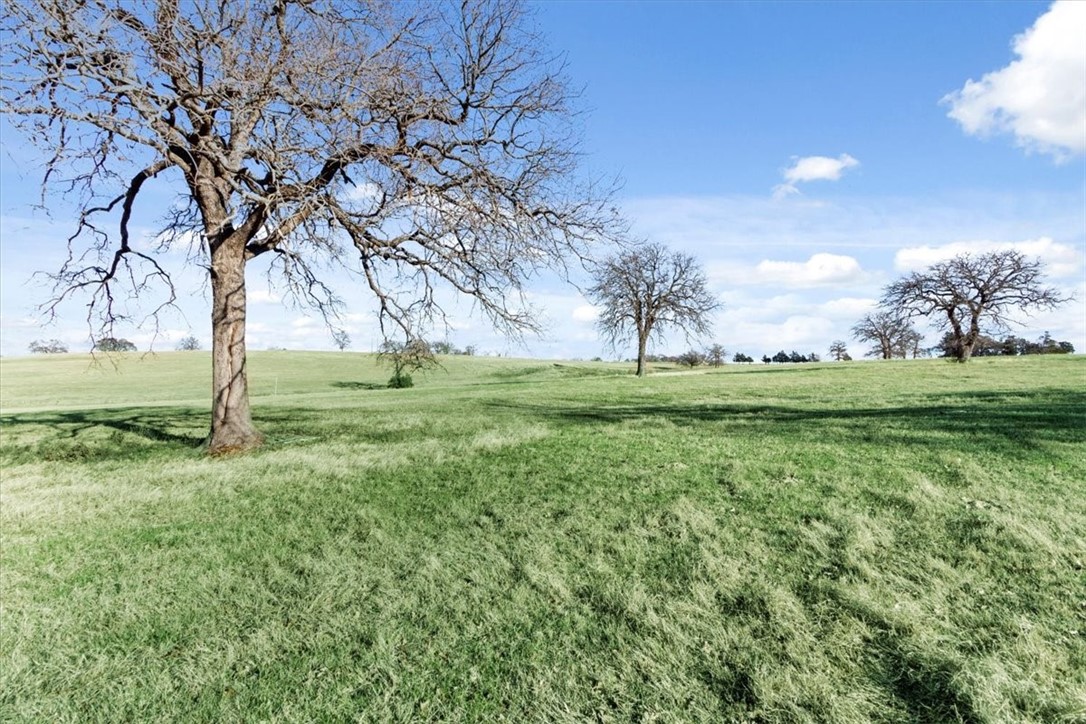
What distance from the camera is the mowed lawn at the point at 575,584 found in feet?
10.5

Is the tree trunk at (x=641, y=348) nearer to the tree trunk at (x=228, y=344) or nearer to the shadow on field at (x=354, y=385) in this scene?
the shadow on field at (x=354, y=385)

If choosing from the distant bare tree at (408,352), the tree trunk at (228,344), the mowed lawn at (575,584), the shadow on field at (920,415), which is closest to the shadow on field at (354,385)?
the shadow on field at (920,415)

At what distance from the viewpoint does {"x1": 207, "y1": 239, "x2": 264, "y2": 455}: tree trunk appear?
11281 mm

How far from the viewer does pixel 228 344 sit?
11.4 metres

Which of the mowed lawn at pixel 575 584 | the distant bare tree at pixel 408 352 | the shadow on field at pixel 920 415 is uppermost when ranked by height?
the distant bare tree at pixel 408 352

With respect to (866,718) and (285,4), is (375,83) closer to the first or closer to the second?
(285,4)

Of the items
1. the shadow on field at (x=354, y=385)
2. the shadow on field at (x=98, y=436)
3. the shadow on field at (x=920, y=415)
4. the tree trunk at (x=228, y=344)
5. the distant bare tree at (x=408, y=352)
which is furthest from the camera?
the shadow on field at (x=354, y=385)

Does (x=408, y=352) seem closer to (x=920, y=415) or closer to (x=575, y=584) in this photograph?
(x=575, y=584)

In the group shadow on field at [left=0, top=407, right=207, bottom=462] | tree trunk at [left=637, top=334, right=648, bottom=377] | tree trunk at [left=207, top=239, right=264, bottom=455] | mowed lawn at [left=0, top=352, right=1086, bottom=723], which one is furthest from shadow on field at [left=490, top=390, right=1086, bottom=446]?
tree trunk at [left=637, top=334, right=648, bottom=377]

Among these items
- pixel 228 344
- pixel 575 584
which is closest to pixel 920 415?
pixel 575 584

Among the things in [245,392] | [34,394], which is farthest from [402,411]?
[34,394]

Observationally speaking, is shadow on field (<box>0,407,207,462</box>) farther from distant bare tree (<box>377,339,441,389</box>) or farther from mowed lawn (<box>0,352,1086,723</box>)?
distant bare tree (<box>377,339,441,389</box>)

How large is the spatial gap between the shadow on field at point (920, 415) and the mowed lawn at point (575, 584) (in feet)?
0.52

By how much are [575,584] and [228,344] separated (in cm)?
987
